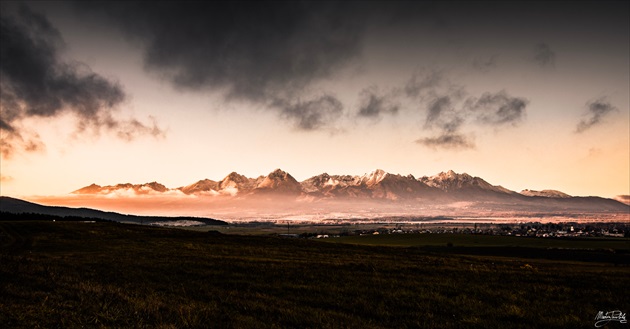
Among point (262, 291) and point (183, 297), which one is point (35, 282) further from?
point (262, 291)

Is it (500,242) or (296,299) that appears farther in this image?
(500,242)

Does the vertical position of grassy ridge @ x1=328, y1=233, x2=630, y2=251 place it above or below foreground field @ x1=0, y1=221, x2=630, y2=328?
below

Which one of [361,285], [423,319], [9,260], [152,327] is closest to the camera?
[152,327]

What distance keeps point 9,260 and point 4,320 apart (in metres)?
18.2

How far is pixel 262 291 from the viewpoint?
63.7 feet

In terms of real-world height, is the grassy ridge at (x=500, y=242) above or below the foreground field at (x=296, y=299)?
below

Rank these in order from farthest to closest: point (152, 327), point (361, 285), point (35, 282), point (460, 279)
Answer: point (460, 279) < point (361, 285) < point (35, 282) < point (152, 327)

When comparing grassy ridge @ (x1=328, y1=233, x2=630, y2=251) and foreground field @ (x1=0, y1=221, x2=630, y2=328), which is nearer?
foreground field @ (x1=0, y1=221, x2=630, y2=328)

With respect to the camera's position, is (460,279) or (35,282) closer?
(35,282)

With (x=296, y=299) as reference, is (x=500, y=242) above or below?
below

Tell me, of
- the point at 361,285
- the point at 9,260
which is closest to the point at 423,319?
the point at 361,285

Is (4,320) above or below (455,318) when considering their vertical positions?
above

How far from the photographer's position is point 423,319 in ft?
45.9

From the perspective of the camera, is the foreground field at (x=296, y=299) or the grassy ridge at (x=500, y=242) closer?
the foreground field at (x=296, y=299)
